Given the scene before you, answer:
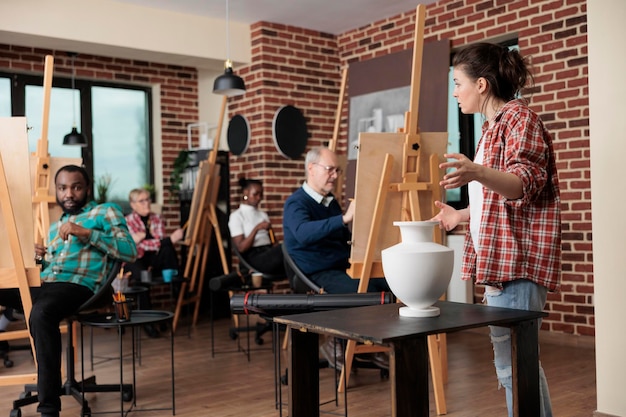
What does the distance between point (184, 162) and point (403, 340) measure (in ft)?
19.2

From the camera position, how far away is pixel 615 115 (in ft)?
9.67

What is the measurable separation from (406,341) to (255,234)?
4.07 meters

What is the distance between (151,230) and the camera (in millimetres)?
6543

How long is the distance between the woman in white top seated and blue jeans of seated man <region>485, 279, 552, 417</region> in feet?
11.5

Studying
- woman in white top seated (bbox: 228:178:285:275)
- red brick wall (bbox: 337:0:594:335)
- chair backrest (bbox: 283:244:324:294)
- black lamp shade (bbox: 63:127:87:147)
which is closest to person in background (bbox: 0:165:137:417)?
chair backrest (bbox: 283:244:324:294)

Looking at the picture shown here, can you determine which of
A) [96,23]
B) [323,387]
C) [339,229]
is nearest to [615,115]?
[339,229]

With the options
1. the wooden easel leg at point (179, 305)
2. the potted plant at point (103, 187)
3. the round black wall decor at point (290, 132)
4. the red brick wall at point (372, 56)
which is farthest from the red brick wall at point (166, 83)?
the round black wall decor at point (290, 132)

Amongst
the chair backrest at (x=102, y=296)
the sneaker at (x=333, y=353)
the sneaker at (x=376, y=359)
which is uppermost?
the chair backrest at (x=102, y=296)

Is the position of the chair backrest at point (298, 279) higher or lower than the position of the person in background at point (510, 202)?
lower

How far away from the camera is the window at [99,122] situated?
6680mm

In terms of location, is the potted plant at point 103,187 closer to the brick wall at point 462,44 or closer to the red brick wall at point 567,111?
the brick wall at point 462,44

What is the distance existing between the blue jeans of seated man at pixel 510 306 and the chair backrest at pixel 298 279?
73.5 inches

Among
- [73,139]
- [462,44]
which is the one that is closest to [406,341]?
[462,44]

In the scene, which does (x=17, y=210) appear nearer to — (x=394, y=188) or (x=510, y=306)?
(x=394, y=188)
